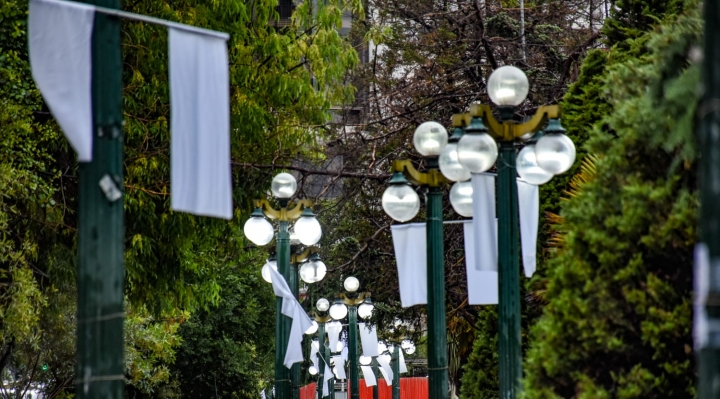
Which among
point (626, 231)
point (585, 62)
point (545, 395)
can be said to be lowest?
point (545, 395)

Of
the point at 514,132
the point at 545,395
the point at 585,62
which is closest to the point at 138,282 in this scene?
the point at 585,62

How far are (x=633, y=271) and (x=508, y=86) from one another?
2.93m

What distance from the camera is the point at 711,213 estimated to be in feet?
13.1

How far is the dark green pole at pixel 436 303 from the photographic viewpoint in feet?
37.2

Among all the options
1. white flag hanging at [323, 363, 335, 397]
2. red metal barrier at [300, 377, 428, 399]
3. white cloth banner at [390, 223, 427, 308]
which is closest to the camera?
white cloth banner at [390, 223, 427, 308]

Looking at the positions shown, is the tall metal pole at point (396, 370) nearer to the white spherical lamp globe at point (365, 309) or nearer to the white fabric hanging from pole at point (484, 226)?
the white spherical lamp globe at point (365, 309)

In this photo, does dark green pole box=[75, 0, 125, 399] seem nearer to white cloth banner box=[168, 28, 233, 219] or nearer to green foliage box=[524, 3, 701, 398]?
white cloth banner box=[168, 28, 233, 219]

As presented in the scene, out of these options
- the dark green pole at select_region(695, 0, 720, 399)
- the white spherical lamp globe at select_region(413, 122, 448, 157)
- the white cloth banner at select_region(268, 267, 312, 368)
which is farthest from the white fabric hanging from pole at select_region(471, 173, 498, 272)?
the dark green pole at select_region(695, 0, 720, 399)

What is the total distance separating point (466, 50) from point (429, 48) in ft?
2.25

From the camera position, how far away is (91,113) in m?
6.90

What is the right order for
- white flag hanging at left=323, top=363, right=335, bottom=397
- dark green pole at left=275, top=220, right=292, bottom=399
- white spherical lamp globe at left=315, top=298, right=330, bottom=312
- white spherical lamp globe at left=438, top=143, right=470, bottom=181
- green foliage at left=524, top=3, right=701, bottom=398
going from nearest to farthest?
1. green foliage at left=524, top=3, right=701, bottom=398
2. white spherical lamp globe at left=438, top=143, right=470, bottom=181
3. dark green pole at left=275, top=220, right=292, bottom=399
4. white spherical lamp globe at left=315, top=298, right=330, bottom=312
5. white flag hanging at left=323, top=363, right=335, bottom=397

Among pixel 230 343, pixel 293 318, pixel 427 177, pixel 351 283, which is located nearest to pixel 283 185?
pixel 293 318

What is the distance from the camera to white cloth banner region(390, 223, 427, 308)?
11789 millimetres

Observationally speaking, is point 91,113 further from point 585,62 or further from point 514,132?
point 585,62
